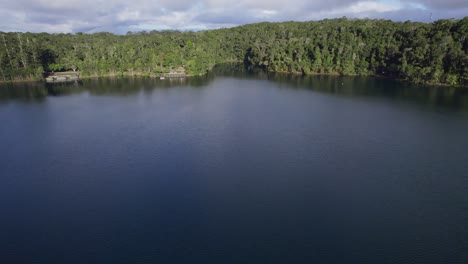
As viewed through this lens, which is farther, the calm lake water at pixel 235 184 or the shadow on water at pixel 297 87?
the shadow on water at pixel 297 87

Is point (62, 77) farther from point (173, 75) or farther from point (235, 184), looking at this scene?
point (235, 184)

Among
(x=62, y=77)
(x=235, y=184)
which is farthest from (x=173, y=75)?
(x=235, y=184)

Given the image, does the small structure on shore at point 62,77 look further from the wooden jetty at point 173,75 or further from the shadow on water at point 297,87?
the wooden jetty at point 173,75

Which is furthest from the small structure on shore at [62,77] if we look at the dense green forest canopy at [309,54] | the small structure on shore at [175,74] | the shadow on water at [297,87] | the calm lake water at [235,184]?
the calm lake water at [235,184]

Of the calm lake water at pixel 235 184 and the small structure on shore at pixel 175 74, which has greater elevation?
the small structure on shore at pixel 175 74

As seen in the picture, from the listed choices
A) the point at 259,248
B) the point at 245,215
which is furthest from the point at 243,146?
the point at 259,248

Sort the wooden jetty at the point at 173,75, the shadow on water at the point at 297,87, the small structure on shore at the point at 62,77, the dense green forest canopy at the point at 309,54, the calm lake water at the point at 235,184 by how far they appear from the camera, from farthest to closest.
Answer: the wooden jetty at the point at 173,75 < the small structure on shore at the point at 62,77 < the dense green forest canopy at the point at 309,54 < the shadow on water at the point at 297,87 < the calm lake water at the point at 235,184

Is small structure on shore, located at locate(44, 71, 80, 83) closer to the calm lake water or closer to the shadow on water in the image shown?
the shadow on water

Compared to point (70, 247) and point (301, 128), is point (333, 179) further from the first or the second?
point (70, 247)

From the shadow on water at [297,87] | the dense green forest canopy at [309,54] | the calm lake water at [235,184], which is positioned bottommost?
the calm lake water at [235,184]
